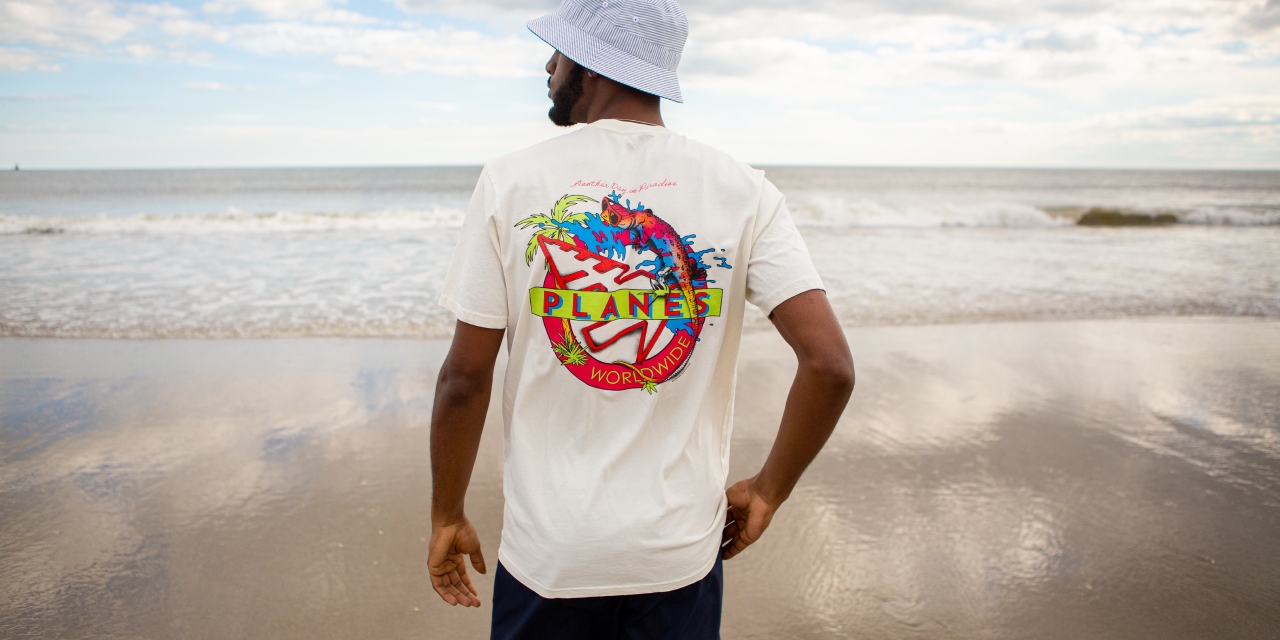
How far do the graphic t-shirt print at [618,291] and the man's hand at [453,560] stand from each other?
0.53 meters

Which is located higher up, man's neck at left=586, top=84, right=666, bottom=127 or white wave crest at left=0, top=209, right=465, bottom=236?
man's neck at left=586, top=84, right=666, bottom=127

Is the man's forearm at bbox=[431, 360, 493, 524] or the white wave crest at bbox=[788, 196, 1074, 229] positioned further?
the white wave crest at bbox=[788, 196, 1074, 229]

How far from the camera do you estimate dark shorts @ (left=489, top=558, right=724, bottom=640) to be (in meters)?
1.28

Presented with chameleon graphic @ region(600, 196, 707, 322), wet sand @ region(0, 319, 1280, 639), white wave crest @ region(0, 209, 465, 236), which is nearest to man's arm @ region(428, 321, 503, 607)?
chameleon graphic @ region(600, 196, 707, 322)

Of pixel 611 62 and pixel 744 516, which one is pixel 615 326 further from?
pixel 744 516

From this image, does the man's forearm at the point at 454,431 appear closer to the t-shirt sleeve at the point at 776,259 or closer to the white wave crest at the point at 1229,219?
the t-shirt sleeve at the point at 776,259

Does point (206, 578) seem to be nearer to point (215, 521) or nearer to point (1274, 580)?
point (215, 521)

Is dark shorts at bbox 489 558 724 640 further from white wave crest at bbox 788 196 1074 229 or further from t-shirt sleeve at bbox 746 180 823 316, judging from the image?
white wave crest at bbox 788 196 1074 229

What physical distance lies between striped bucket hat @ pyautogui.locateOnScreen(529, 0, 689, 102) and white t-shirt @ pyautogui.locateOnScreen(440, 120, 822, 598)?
104mm

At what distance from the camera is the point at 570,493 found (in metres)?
1.25

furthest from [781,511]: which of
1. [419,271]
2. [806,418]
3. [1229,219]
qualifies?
[1229,219]

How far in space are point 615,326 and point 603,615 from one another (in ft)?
1.99

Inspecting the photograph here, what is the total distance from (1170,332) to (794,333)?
7.93 meters

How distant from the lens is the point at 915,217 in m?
19.9
